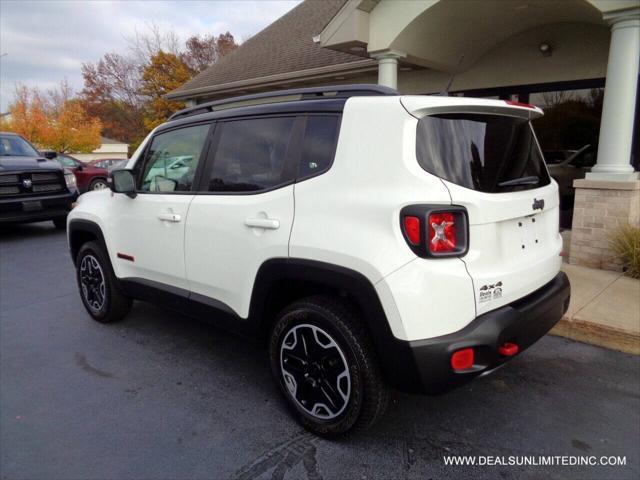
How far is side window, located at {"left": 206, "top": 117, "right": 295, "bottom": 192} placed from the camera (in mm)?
2898

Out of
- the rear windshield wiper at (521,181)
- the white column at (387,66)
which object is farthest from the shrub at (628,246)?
the white column at (387,66)

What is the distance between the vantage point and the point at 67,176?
10.1 metres

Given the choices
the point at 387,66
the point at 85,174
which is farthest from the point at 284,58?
the point at 85,174

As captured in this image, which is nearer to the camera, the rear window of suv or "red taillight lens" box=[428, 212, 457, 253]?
"red taillight lens" box=[428, 212, 457, 253]

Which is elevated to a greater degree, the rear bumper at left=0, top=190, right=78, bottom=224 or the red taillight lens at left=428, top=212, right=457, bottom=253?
the red taillight lens at left=428, top=212, right=457, bottom=253

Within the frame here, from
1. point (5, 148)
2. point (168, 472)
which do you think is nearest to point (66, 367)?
point (168, 472)

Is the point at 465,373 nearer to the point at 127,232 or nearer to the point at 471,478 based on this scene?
the point at 471,478

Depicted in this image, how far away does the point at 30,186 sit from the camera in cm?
919

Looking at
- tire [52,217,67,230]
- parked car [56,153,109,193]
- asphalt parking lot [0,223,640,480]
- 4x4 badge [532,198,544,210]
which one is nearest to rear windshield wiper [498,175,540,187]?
4x4 badge [532,198,544,210]

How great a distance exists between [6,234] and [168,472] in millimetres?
9634

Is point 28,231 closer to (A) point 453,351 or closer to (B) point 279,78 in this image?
(B) point 279,78

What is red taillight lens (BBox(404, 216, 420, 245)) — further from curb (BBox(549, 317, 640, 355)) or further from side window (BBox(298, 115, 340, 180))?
curb (BBox(549, 317, 640, 355))

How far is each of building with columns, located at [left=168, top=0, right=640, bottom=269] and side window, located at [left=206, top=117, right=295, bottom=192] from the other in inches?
145

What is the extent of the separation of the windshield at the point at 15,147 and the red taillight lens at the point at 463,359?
10.5 meters
